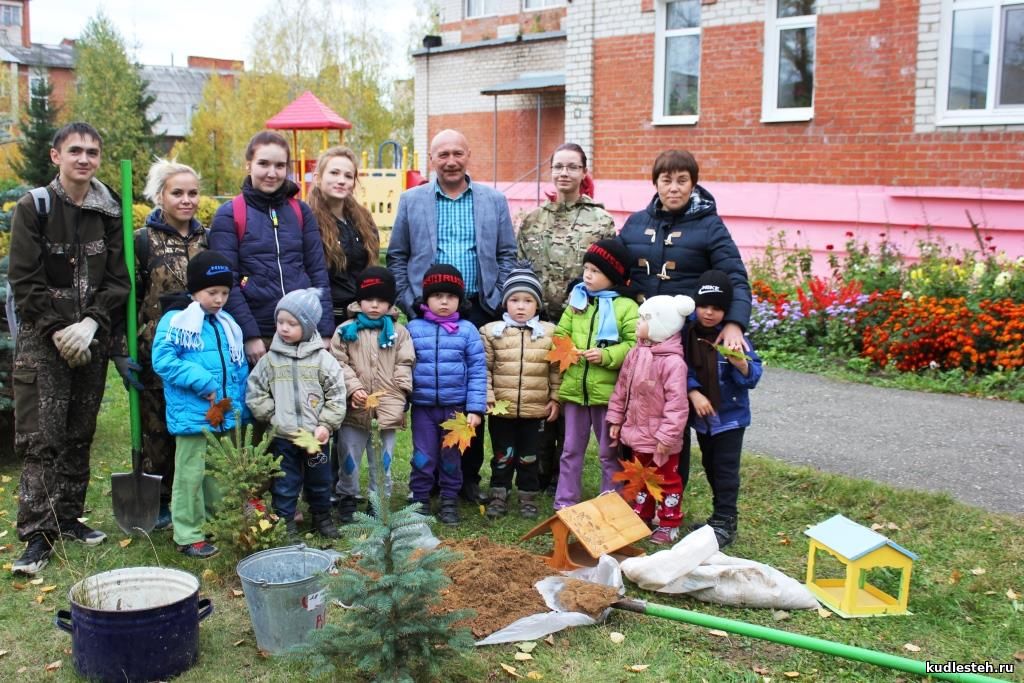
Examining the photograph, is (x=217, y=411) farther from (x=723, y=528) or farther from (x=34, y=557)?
(x=723, y=528)

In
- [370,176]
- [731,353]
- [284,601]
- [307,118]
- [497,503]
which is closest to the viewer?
[284,601]

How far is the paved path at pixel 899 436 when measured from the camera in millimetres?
5938

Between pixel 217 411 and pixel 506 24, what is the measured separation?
18014 millimetres

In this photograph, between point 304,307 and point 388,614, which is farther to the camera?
point 304,307

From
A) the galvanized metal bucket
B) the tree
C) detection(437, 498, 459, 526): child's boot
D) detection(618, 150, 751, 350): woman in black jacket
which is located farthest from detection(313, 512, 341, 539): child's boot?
the tree

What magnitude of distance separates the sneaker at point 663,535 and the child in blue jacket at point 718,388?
0.23 metres

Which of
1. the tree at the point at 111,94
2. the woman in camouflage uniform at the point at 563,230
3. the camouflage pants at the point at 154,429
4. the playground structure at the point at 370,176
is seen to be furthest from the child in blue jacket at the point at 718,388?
the tree at the point at 111,94

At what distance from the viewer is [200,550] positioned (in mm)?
4879

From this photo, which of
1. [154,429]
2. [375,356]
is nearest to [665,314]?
[375,356]

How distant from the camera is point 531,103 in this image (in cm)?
2031

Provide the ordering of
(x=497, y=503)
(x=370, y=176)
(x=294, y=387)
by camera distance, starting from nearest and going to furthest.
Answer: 1. (x=294, y=387)
2. (x=497, y=503)
3. (x=370, y=176)

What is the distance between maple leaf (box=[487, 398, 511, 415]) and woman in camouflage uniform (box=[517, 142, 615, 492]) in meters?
0.65

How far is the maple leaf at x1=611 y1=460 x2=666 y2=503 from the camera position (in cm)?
507

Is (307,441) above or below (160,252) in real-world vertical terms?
below
